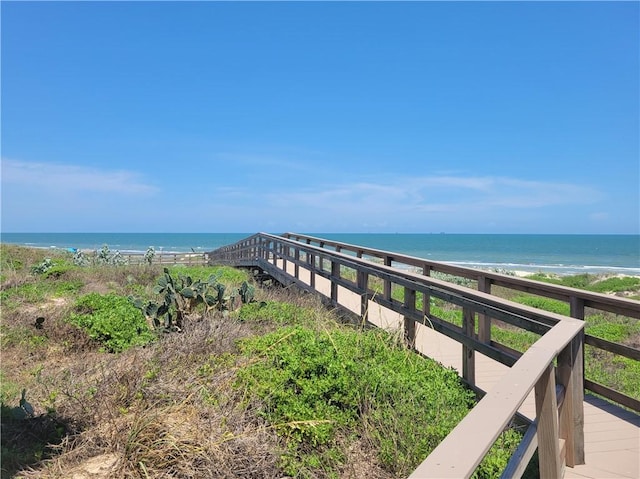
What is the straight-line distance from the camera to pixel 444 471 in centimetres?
116

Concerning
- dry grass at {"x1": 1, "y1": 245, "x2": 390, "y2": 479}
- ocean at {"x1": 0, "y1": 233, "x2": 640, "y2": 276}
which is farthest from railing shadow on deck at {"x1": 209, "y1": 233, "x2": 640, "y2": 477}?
ocean at {"x1": 0, "y1": 233, "x2": 640, "y2": 276}

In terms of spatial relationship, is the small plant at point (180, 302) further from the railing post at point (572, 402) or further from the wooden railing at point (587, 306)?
the railing post at point (572, 402)

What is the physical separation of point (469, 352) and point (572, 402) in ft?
4.62

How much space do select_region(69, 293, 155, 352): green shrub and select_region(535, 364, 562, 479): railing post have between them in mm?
5743

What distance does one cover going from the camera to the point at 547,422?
2311 mm

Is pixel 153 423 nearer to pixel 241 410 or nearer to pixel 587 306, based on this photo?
pixel 241 410

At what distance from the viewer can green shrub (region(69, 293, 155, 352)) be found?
22.8ft

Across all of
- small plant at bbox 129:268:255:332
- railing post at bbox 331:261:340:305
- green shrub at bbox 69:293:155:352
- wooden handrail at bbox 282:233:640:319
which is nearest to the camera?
wooden handrail at bbox 282:233:640:319

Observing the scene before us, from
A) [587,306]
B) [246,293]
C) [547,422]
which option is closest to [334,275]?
[246,293]

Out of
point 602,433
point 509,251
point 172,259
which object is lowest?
point 509,251

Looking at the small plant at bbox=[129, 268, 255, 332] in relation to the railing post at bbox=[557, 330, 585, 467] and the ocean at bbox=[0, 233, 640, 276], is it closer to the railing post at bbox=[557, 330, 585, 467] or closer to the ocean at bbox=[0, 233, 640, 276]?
the railing post at bbox=[557, 330, 585, 467]

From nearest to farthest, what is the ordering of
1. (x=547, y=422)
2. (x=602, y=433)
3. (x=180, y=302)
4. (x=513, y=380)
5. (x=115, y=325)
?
(x=513, y=380)
(x=547, y=422)
(x=602, y=433)
(x=115, y=325)
(x=180, y=302)

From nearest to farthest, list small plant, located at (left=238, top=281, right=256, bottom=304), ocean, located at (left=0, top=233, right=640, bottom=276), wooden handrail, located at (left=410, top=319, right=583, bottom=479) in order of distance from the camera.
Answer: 1. wooden handrail, located at (left=410, top=319, right=583, bottom=479)
2. small plant, located at (left=238, top=281, right=256, bottom=304)
3. ocean, located at (left=0, top=233, right=640, bottom=276)

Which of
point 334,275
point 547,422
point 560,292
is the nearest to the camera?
point 547,422
